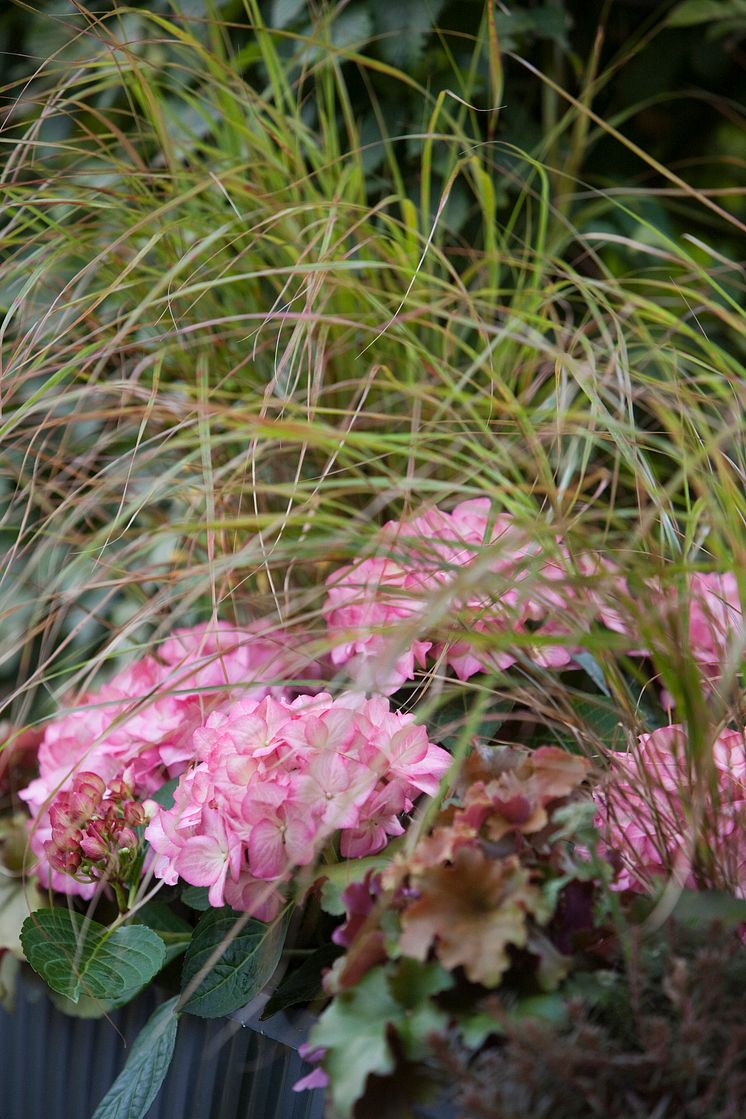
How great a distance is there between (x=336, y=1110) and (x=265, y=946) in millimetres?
182

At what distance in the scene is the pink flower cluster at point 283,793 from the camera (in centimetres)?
58

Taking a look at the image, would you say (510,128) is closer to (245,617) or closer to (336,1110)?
(245,617)

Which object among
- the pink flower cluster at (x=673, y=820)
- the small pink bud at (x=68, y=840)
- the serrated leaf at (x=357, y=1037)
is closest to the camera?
the serrated leaf at (x=357, y=1037)

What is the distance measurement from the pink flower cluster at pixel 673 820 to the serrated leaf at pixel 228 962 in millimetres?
203

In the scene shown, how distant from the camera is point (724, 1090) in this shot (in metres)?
0.42

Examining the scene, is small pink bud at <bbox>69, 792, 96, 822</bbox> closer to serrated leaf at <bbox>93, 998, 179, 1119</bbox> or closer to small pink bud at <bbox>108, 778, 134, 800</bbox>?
small pink bud at <bbox>108, 778, 134, 800</bbox>

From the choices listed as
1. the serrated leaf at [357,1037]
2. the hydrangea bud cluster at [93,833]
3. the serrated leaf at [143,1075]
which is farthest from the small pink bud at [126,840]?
the serrated leaf at [357,1037]

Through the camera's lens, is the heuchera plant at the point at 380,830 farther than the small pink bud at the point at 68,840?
No

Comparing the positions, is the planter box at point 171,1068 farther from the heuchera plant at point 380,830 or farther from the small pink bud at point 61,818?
the small pink bud at point 61,818

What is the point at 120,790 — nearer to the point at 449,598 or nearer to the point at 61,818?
the point at 61,818

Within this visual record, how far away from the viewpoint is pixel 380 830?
2.02ft

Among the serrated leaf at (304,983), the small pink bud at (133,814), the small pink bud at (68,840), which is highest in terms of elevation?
the small pink bud at (68,840)

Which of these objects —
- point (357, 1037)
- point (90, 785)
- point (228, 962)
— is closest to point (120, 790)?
point (90, 785)

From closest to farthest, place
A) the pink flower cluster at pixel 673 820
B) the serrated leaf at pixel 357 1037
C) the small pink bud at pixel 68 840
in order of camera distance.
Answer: the serrated leaf at pixel 357 1037, the pink flower cluster at pixel 673 820, the small pink bud at pixel 68 840
